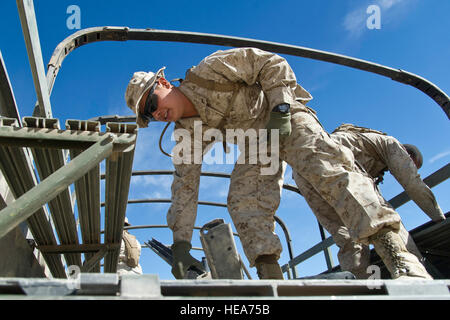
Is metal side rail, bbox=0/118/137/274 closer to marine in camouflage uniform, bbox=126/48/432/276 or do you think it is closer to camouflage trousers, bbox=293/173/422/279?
marine in camouflage uniform, bbox=126/48/432/276

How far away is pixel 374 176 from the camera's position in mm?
4363

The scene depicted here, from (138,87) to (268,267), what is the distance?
5.65 ft

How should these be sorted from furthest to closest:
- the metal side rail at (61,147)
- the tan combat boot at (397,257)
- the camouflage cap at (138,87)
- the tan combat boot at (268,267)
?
the camouflage cap at (138,87)
the tan combat boot at (268,267)
the tan combat boot at (397,257)
the metal side rail at (61,147)

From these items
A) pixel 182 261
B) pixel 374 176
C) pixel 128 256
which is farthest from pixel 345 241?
pixel 128 256

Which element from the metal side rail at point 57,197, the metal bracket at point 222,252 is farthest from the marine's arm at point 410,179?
the metal side rail at point 57,197

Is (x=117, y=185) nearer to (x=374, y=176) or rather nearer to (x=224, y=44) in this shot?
(x=224, y=44)

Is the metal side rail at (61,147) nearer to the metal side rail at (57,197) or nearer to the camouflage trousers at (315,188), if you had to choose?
the metal side rail at (57,197)

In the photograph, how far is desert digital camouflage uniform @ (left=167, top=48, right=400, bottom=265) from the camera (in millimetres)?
2299

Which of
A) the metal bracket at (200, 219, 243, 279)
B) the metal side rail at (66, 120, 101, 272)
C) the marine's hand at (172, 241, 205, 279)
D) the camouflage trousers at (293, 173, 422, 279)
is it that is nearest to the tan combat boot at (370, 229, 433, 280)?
the metal bracket at (200, 219, 243, 279)

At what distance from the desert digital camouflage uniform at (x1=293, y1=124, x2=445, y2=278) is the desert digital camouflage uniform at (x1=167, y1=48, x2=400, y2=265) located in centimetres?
77

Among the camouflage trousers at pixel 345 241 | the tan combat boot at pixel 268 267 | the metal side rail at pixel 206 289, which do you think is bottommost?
the metal side rail at pixel 206 289

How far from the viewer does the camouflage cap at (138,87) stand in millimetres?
3111

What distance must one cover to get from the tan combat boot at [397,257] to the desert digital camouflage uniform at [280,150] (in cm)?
5
